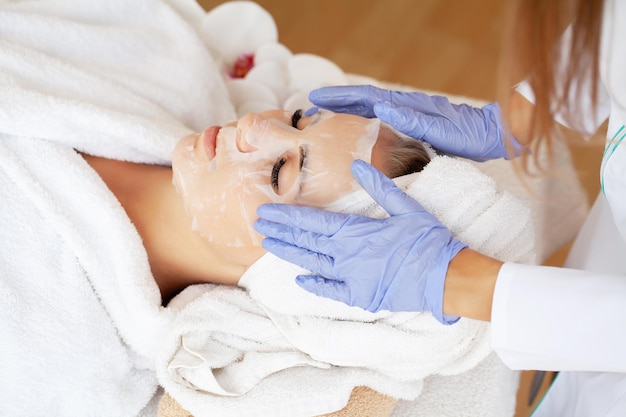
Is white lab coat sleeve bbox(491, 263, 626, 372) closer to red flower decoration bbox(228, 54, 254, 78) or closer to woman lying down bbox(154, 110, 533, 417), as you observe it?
woman lying down bbox(154, 110, 533, 417)

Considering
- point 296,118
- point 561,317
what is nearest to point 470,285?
point 561,317

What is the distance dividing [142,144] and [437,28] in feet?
6.37

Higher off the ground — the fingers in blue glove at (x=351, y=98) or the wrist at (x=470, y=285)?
the fingers in blue glove at (x=351, y=98)

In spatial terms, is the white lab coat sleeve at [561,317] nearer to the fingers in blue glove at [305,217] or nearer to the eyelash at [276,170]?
the fingers in blue glove at [305,217]

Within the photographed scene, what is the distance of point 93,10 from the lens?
5.32ft

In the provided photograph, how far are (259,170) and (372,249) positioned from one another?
0.91 feet

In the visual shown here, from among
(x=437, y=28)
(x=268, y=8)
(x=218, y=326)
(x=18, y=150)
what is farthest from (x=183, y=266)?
(x=437, y=28)

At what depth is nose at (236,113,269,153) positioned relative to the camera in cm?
125

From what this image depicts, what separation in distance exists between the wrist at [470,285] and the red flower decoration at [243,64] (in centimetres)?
110

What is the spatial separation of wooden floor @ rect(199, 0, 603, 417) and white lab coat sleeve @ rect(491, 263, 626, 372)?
6.18ft

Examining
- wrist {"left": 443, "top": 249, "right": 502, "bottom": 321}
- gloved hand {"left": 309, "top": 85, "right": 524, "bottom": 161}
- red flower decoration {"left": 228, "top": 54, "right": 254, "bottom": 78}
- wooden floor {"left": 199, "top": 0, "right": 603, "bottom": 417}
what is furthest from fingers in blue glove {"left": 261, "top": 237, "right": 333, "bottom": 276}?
wooden floor {"left": 199, "top": 0, "right": 603, "bottom": 417}

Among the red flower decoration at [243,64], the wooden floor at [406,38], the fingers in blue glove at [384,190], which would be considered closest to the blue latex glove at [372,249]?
the fingers in blue glove at [384,190]

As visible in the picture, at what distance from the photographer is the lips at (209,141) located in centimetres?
127

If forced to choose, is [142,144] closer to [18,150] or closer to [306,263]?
[18,150]
